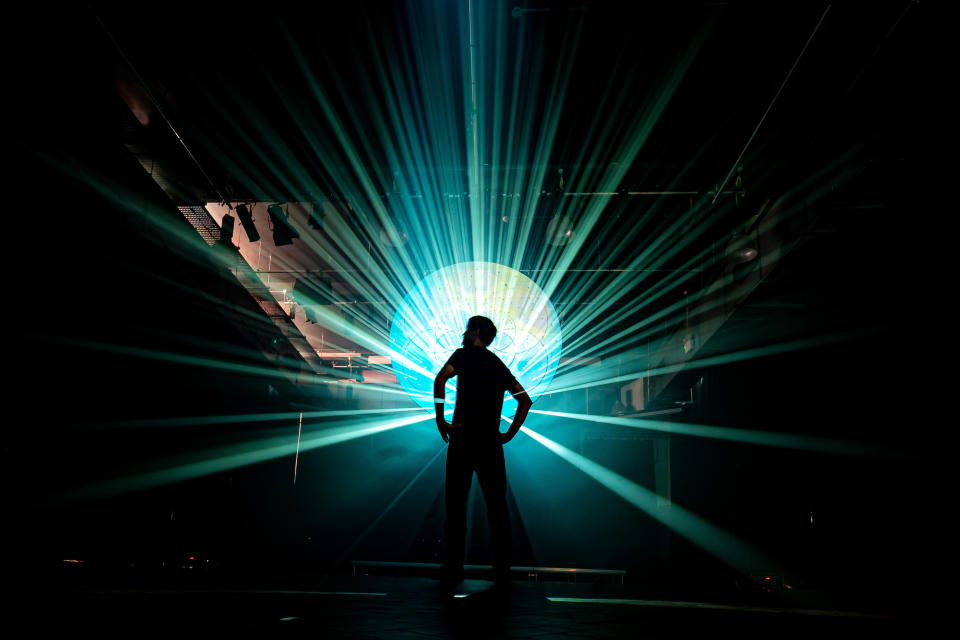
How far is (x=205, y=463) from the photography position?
19.6 ft

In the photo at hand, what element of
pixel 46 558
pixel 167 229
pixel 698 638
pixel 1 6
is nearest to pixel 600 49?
pixel 167 229

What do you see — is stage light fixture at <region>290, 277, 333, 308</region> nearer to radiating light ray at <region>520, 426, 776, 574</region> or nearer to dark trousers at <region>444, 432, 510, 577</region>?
radiating light ray at <region>520, 426, 776, 574</region>

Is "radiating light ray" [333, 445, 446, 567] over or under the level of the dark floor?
under

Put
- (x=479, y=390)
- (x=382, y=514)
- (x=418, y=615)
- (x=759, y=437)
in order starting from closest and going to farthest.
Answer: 1. (x=418, y=615)
2. (x=479, y=390)
3. (x=759, y=437)
4. (x=382, y=514)

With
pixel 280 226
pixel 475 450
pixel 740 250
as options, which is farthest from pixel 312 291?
pixel 475 450

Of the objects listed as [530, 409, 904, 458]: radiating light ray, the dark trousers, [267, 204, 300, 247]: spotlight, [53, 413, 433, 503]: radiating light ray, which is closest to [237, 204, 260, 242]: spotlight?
[267, 204, 300, 247]: spotlight

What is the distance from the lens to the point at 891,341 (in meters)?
5.69

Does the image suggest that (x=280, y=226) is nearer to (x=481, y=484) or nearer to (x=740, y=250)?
(x=740, y=250)

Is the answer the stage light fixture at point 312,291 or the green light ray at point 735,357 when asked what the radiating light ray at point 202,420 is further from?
the green light ray at point 735,357

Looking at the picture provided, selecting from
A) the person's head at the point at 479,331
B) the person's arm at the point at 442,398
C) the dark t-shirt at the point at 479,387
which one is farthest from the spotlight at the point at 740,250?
the person's arm at the point at 442,398

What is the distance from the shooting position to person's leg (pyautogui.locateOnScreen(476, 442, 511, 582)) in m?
3.40

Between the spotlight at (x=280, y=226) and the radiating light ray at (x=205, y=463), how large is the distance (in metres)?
3.66

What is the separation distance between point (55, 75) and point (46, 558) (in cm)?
306

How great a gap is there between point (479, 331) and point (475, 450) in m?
0.81
